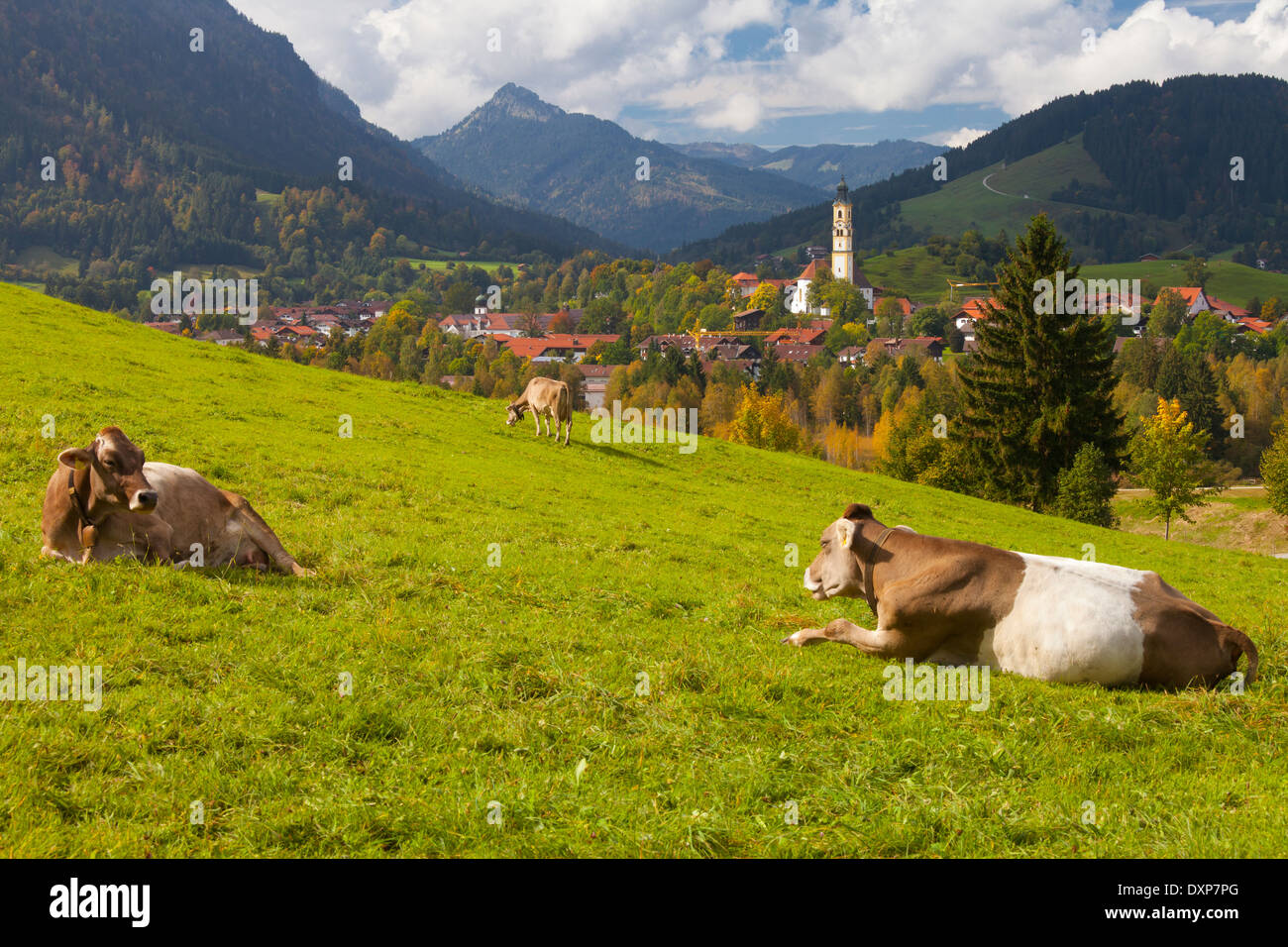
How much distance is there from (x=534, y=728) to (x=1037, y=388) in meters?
51.3

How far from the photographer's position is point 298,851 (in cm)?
483

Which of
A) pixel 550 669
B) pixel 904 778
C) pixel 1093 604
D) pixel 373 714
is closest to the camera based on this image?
pixel 904 778

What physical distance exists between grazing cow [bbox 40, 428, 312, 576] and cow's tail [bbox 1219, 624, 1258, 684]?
382 inches

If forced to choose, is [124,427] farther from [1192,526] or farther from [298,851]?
[1192,526]

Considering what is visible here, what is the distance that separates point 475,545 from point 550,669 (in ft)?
20.2

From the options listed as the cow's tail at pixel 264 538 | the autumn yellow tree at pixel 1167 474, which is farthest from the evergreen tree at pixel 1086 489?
the cow's tail at pixel 264 538

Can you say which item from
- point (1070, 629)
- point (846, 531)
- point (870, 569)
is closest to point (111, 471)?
point (846, 531)

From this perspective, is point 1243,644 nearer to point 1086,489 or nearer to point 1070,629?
point 1070,629

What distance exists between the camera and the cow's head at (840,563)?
966cm

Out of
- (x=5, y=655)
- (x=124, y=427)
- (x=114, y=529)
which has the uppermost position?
(x=124, y=427)

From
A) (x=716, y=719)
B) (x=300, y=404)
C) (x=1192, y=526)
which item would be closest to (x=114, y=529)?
(x=716, y=719)

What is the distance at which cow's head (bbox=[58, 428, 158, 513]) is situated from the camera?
9094 millimetres

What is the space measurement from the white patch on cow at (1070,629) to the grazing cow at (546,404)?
21864mm

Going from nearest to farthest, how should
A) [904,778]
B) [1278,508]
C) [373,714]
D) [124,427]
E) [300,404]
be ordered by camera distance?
[904,778] → [373,714] → [124,427] → [300,404] → [1278,508]
